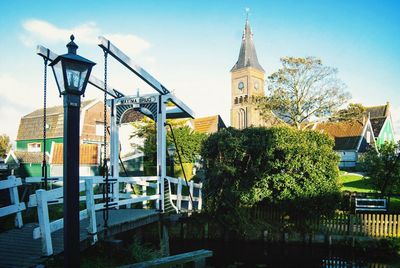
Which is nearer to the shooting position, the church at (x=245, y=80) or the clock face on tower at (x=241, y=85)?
the church at (x=245, y=80)

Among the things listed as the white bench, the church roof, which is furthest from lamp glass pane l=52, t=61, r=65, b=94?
the church roof

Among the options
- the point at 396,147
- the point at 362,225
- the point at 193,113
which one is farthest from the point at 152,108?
the point at 396,147

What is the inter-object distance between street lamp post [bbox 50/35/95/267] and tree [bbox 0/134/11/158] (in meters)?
48.2

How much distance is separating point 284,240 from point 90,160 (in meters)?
15.3

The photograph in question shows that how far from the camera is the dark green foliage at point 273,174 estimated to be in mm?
12398

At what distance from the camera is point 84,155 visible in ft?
76.1

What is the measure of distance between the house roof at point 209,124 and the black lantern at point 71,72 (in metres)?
41.0

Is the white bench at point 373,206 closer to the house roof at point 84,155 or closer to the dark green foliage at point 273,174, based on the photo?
the dark green foliage at point 273,174

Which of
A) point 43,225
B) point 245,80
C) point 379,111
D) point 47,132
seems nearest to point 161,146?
point 43,225

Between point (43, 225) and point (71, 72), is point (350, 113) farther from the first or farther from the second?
point (71, 72)

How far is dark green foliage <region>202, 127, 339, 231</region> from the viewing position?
40.7 ft

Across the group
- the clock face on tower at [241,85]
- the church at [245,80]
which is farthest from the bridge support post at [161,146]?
the clock face on tower at [241,85]

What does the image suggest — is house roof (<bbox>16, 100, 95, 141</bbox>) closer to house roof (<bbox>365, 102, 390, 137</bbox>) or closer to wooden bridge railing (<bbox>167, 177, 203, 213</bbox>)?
wooden bridge railing (<bbox>167, 177, 203, 213</bbox>)

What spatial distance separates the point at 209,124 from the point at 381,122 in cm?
2685
